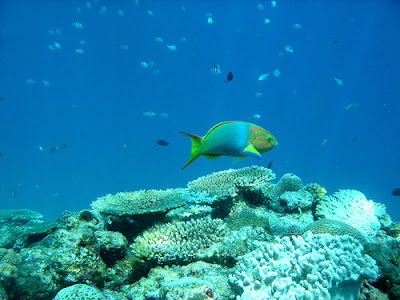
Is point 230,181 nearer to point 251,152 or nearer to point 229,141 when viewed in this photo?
point 251,152

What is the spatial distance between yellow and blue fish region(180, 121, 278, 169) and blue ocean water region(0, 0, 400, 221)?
56745 mm

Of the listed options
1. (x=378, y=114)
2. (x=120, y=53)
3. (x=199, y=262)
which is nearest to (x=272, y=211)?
(x=199, y=262)

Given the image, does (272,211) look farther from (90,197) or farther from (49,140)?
(49,140)

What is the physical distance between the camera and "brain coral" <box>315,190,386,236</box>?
4.34 metres

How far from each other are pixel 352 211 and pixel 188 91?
263ft

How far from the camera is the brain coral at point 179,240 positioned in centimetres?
321

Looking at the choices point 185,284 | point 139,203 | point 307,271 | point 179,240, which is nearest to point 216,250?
point 179,240

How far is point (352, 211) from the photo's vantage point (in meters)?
4.55

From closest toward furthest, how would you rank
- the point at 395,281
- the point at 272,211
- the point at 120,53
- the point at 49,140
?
the point at 395,281
the point at 272,211
the point at 120,53
the point at 49,140

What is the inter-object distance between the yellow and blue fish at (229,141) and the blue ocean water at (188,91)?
56.7 m

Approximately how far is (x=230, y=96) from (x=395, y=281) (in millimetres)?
84796

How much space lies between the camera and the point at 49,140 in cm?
8050

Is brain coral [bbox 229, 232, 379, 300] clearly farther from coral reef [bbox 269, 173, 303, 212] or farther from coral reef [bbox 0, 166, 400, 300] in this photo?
coral reef [bbox 269, 173, 303, 212]

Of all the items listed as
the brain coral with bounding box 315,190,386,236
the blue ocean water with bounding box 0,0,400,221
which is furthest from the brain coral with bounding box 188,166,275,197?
the blue ocean water with bounding box 0,0,400,221
